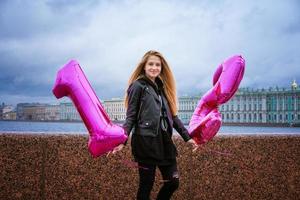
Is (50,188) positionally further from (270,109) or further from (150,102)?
(270,109)

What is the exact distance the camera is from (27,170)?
545cm

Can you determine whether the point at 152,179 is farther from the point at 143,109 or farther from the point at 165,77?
the point at 165,77

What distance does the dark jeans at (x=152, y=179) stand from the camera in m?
3.84

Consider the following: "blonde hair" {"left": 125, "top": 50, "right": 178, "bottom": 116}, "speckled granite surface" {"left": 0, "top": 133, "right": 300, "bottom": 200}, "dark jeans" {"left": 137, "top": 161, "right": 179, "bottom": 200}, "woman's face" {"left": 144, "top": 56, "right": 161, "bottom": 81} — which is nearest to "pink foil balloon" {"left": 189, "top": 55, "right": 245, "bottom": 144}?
"blonde hair" {"left": 125, "top": 50, "right": 178, "bottom": 116}

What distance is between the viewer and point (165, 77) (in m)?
4.20

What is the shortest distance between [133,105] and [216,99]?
78 cm

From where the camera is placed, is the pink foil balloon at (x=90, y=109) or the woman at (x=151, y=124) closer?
the pink foil balloon at (x=90, y=109)

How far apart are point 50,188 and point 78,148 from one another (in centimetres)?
58

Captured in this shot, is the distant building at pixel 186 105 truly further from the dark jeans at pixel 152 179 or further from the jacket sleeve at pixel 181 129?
the dark jeans at pixel 152 179

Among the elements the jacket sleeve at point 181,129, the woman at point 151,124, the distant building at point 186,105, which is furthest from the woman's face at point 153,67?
the distant building at point 186,105

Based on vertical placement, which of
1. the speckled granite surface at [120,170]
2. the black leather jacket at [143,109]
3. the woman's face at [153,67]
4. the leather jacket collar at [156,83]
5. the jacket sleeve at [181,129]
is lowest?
the speckled granite surface at [120,170]

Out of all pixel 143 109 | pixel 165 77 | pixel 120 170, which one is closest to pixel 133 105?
pixel 143 109

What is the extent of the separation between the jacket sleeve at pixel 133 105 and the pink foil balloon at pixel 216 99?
60 centimetres

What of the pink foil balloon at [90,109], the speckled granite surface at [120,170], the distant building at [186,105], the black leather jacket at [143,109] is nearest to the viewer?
the pink foil balloon at [90,109]
